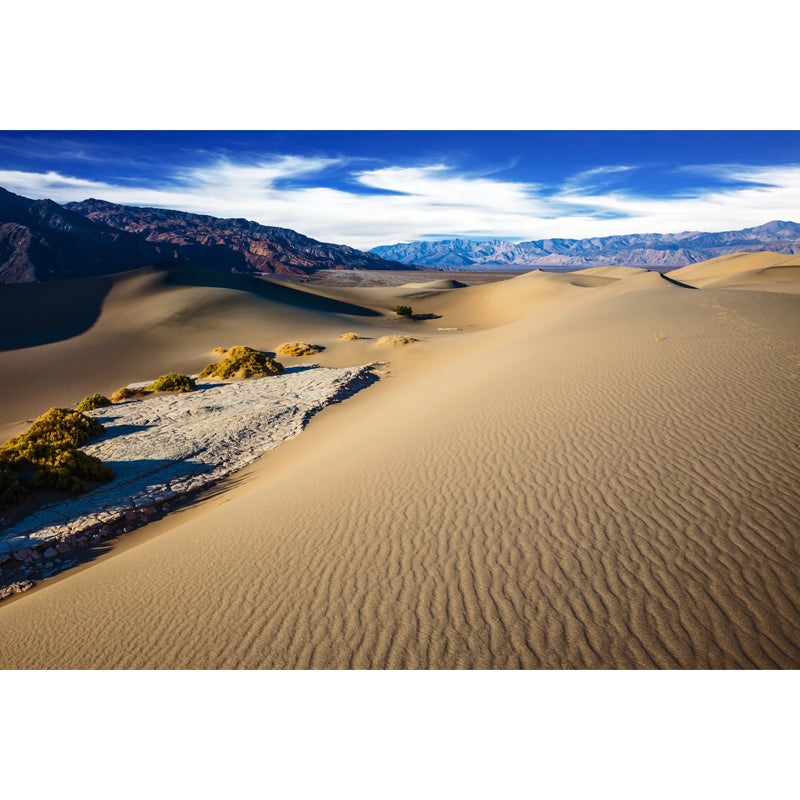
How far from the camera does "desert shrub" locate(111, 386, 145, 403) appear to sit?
14.4 m

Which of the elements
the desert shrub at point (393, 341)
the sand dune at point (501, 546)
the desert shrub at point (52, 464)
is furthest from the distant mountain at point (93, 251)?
the sand dune at point (501, 546)

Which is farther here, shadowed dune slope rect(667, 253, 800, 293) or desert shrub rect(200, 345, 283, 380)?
shadowed dune slope rect(667, 253, 800, 293)

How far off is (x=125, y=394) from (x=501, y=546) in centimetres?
1471

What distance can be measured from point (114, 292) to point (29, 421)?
2292cm

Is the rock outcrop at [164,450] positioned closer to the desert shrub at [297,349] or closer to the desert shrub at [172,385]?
the desert shrub at [172,385]

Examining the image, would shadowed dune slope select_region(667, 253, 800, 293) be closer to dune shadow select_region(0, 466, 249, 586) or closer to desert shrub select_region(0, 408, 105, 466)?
dune shadow select_region(0, 466, 249, 586)

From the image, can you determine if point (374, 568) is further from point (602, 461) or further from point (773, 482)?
point (773, 482)

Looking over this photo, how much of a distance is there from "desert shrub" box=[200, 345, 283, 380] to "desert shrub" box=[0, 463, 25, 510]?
968cm

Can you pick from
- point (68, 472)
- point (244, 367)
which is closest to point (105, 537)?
point (68, 472)

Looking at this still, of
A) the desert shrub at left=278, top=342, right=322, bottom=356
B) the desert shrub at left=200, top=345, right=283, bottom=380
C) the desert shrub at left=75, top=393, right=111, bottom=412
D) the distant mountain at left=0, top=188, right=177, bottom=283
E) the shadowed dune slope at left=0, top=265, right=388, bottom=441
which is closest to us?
the desert shrub at left=75, top=393, right=111, bottom=412

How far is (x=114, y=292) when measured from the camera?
32156 millimetres

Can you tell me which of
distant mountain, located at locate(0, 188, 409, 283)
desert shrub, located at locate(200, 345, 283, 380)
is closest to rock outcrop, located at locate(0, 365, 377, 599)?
desert shrub, located at locate(200, 345, 283, 380)

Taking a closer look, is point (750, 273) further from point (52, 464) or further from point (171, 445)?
point (52, 464)

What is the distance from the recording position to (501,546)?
154 inches
